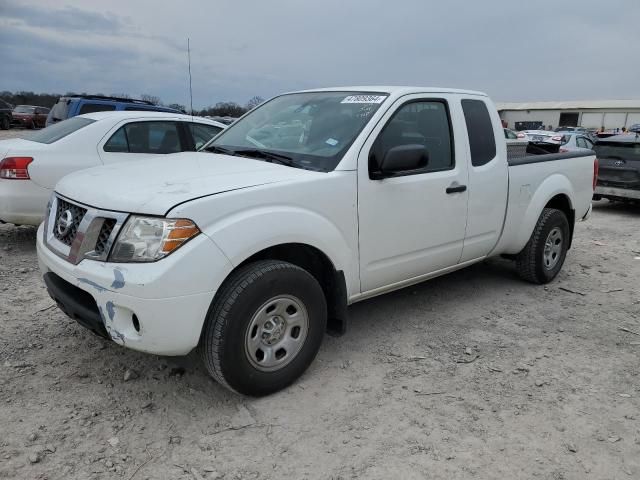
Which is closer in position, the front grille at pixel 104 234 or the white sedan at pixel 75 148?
the front grille at pixel 104 234

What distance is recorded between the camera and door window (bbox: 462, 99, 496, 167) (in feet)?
14.0

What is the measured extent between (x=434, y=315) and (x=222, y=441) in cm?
233

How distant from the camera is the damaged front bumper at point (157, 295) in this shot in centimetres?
Result: 254

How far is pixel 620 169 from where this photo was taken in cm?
1023

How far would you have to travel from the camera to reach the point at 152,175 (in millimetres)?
3096

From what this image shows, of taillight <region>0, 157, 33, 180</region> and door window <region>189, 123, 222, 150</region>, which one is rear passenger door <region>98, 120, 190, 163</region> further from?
taillight <region>0, 157, 33, 180</region>

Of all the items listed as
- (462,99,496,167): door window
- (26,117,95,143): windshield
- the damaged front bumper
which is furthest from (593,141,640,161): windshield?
the damaged front bumper

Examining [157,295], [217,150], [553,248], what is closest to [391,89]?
[217,150]

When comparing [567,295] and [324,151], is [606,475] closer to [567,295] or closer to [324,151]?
[324,151]

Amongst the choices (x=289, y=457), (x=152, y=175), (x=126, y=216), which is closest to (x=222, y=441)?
(x=289, y=457)

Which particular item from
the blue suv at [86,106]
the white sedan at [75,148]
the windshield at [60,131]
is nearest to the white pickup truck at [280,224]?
the white sedan at [75,148]

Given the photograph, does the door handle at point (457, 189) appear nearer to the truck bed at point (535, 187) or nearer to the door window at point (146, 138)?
the truck bed at point (535, 187)

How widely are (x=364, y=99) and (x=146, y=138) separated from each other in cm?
370

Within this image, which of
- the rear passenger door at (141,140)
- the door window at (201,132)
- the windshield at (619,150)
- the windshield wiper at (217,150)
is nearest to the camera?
the windshield wiper at (217,150)
